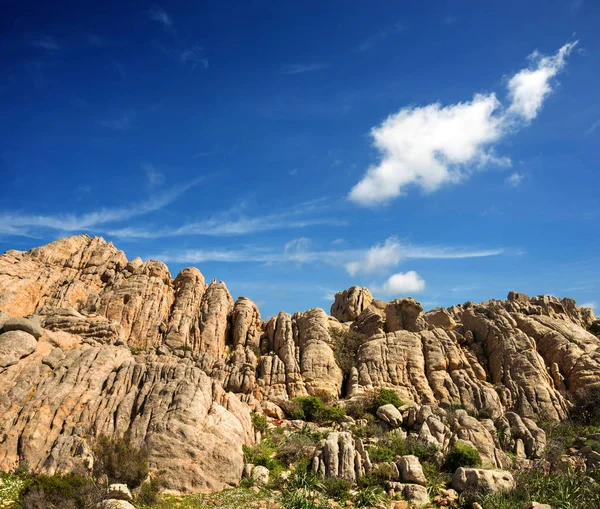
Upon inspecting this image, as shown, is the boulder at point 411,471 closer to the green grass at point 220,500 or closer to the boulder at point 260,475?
the green grass at point 220,500

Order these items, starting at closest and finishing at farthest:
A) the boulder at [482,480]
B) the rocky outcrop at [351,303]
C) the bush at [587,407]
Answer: the boulder at [482,480]
the bush at [587,407]
the rocky outcrop at [351,303]

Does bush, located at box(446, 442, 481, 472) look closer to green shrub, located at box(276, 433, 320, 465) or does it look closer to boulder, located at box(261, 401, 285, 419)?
green shrub, located at box(276, 433, 320, 465)

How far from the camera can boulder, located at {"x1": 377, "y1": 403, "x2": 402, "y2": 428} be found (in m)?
36.7

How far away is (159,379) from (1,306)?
24.2 m

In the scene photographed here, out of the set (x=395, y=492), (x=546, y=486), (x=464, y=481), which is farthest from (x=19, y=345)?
(x=546, y=486)

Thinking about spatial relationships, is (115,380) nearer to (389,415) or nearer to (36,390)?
(36,390)

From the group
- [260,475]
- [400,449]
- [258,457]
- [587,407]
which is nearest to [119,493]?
[260,475]

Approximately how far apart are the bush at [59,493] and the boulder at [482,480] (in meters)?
20.9

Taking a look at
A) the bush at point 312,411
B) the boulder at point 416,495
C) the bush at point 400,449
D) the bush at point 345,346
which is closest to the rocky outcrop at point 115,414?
the bush at point 312,411

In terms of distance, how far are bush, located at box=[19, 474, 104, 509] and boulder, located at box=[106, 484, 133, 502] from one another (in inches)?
15.6

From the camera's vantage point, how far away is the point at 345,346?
177 feet

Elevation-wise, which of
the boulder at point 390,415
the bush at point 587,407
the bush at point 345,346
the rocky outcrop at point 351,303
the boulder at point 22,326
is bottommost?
the boulder at point 390,415

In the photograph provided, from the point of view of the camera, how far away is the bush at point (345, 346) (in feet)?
165

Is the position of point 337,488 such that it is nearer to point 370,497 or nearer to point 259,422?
point 370,497
